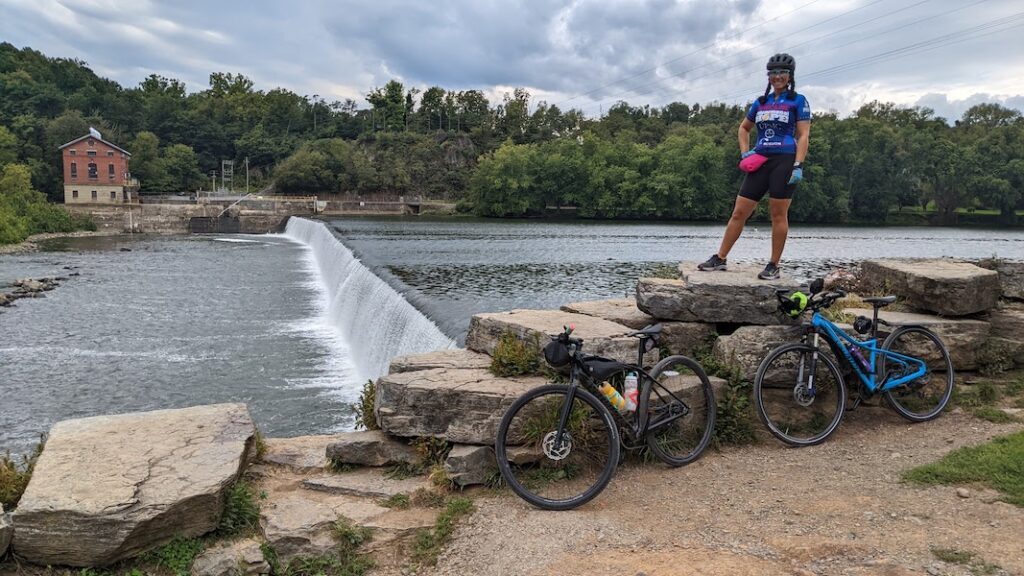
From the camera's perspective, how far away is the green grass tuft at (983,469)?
4.75 meters

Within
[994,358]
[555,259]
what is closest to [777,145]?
[994,358]

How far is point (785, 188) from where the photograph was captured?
271 inches

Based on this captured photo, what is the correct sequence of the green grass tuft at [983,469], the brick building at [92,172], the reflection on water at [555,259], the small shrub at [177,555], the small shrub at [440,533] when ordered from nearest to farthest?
the small shrub at [177,555], the small shrub at [440,533], the green grass tuft at [983,469], the reflection on water at [555,259], the brick building at [92,172]

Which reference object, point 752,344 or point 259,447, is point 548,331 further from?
point 259,447

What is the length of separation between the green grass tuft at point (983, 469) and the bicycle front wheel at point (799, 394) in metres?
0.90

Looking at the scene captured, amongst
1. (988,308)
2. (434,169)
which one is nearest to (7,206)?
(988,308)

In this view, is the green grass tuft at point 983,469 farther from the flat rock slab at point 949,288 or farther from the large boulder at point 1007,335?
the large boulder at point 1007,335

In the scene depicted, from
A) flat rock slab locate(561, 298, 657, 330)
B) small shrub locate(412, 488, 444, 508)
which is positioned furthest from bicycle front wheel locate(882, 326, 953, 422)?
small shrub locate(412, 488, 444, 508)

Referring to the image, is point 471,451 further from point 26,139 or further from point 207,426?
point 26,139

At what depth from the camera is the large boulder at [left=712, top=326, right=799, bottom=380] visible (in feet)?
20.0

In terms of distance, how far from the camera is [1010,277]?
783 cm

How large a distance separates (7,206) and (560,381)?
57471 mm

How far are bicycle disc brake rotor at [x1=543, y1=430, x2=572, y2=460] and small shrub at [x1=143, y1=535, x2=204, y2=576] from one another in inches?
91.7

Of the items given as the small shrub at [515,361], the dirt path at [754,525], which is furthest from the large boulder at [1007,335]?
the small shrub at [515,361]
